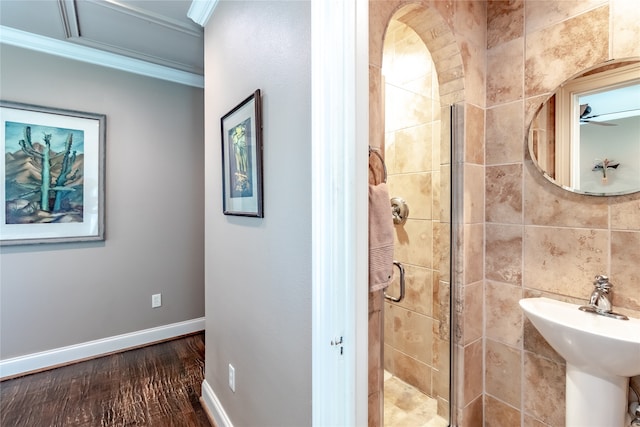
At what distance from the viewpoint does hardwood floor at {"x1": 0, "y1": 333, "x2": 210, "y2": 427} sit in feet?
5.83

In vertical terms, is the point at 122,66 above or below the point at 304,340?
above

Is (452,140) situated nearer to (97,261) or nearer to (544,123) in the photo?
(544,123)

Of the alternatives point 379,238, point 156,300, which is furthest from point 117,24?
point 379,238

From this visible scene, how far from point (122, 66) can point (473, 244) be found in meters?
3.00

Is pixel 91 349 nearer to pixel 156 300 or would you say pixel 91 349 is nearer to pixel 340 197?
pixel 156 300

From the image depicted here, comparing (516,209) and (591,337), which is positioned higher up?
(516,209)

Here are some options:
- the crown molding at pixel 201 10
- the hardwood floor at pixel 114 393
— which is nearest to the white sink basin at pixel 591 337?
the hardwood floor at pixel 114 393

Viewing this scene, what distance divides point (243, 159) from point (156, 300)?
2083 mm

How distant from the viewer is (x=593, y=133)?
1215mm

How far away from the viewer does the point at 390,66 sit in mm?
1953

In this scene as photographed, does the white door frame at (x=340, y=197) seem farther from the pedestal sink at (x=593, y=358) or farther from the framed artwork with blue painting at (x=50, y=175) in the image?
the framed artwork with blue painting at (x=50, y=175)

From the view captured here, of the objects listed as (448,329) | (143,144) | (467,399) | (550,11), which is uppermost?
(550,11)

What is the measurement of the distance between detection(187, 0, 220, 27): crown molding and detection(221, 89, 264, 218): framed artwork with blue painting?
0.72 metres

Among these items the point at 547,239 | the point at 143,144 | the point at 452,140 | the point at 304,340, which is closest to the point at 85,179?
the point at 143,144
